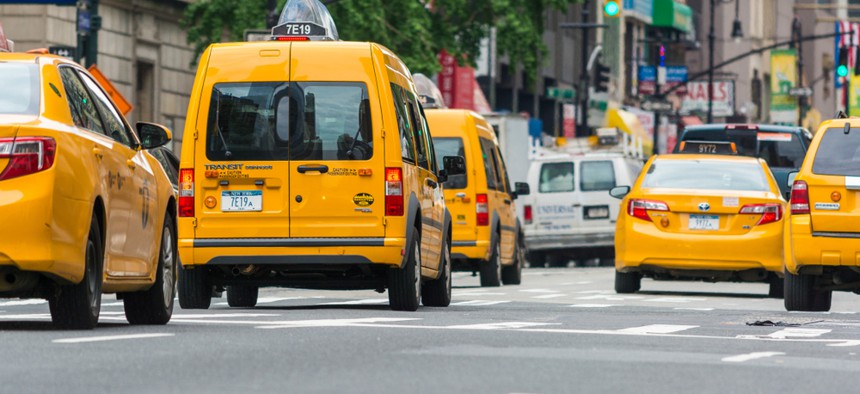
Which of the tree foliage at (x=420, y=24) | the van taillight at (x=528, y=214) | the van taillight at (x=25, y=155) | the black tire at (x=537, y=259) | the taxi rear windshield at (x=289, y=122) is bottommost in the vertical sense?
the black tire at (x=537, y=259)

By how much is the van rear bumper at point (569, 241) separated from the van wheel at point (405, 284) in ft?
62.6

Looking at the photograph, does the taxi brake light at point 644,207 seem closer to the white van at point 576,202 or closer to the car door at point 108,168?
the car door at point 108,168

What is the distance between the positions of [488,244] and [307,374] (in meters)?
15.3

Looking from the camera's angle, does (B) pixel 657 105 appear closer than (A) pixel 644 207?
No

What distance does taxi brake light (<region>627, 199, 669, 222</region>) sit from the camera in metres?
21.7

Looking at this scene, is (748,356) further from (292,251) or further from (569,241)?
(569,241)

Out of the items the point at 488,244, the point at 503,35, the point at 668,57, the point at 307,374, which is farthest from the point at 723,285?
the point at 668,57

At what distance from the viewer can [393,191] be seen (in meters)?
15.6

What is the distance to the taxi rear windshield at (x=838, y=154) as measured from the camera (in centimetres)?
1705

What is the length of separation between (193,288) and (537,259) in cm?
2177

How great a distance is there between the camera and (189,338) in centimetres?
1126

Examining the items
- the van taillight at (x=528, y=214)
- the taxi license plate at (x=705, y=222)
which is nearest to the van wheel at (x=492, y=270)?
the taxi license plate at (x=705, y=222)

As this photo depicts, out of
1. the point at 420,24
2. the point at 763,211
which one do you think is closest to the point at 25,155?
the point at 763,211

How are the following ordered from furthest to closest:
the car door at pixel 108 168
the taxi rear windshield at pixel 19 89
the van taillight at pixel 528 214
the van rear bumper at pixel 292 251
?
the van taillight at pixel 528 214
the van rear bumper at pixel 292 251
the car door at pixel 108 168
the taxi rear windshield at pixel 19 89
